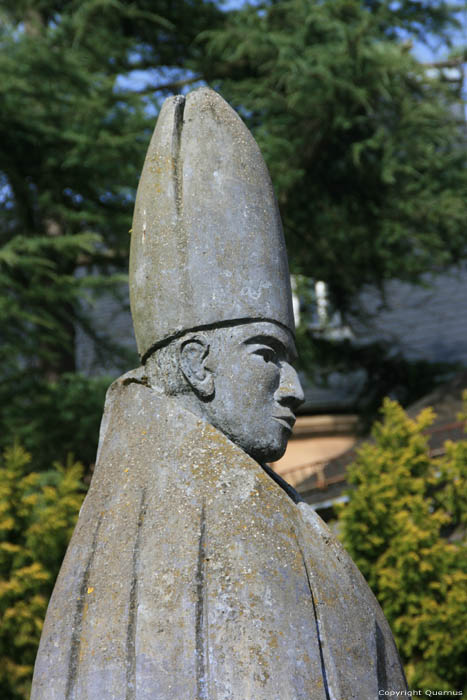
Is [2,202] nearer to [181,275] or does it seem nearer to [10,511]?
[10,511]

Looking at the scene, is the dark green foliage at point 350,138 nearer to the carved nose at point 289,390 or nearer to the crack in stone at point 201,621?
the carved nose at point 289,390

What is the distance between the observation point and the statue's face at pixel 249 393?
128 inches

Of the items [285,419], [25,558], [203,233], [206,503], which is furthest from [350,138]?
[206,503]

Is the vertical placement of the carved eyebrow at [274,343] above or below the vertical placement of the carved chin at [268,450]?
above

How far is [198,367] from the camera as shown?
10.8 feet

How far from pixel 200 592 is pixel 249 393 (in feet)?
2.24

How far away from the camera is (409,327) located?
1698 centimetres

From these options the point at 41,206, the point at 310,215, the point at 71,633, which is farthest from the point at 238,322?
the point at 310,215

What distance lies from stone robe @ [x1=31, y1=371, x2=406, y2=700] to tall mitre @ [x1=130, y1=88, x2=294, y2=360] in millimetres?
335

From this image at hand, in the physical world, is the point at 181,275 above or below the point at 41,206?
below

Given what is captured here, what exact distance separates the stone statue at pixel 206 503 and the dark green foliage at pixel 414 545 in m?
5.31

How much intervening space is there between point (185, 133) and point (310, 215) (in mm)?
9229

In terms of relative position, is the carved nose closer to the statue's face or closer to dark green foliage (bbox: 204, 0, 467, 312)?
the statue's face

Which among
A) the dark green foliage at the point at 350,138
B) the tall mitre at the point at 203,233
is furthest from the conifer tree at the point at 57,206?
the tall mitre at the point at 203,233
